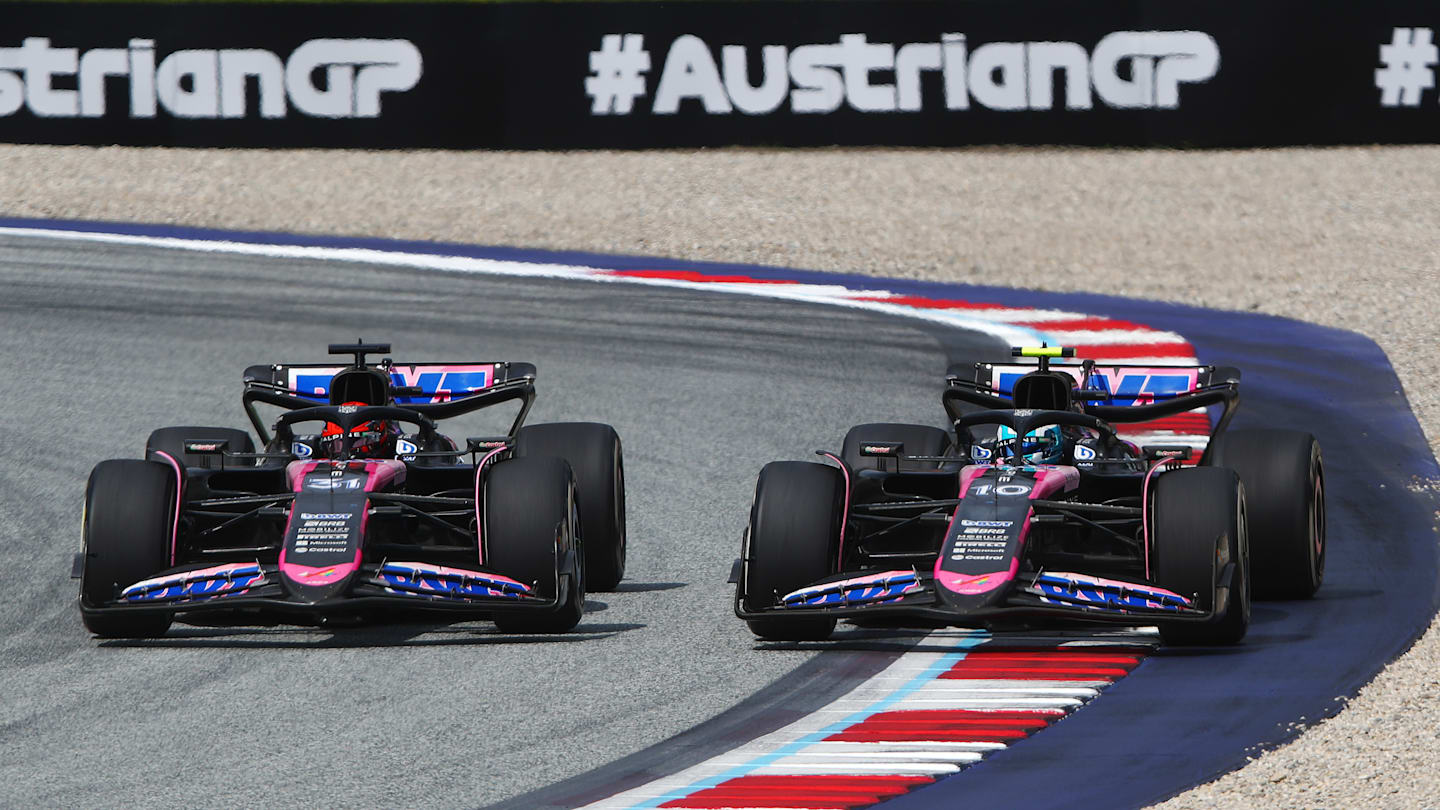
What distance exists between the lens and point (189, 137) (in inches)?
995

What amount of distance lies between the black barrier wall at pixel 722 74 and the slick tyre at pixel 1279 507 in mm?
13947

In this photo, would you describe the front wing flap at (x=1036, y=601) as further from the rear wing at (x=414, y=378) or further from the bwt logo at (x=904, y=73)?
the bwt logo at (x=904, y=73)

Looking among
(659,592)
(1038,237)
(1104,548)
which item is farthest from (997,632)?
(1038,237)

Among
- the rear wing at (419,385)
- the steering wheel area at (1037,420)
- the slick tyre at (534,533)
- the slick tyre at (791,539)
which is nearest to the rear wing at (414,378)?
the rear wing at (419,385)

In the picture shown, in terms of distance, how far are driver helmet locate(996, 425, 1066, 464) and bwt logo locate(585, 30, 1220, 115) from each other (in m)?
14.1

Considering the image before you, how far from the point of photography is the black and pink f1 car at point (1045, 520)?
9617 mm

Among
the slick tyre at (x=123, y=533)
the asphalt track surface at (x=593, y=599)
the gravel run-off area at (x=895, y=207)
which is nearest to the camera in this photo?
the asphalt track surface at (x=593, y=599)

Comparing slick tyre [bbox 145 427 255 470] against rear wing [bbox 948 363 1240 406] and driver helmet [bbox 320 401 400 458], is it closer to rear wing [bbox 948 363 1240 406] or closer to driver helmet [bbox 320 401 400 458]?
driver helmet [bbox 320 401 400 458]

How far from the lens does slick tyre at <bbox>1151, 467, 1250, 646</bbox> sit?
9625mm

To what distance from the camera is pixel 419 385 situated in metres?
12.1

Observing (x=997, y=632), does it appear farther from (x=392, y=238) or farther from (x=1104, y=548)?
(x=392, y=238)

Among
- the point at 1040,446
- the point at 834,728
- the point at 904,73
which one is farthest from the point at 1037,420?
the point at 904,73

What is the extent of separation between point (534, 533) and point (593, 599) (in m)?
1.45

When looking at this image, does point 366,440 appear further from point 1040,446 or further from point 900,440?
point 1040,446
